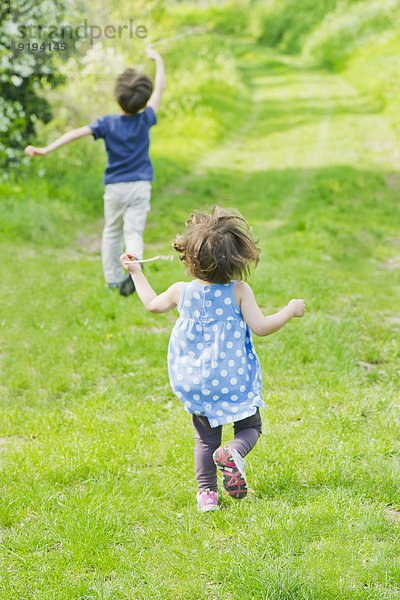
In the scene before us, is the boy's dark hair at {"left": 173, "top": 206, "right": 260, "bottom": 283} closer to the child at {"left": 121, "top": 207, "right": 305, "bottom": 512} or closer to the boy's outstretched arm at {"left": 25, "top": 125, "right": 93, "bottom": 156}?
the child at {"left": 121, "top": 207, "right": 305, "bottom": 512}

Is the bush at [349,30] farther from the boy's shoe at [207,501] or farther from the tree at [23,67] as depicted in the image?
the boy's shoe at [207,501]

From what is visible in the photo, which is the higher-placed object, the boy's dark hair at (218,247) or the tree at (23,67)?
the tree at (23,67)

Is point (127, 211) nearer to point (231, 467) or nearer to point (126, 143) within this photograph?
point (126, 143)

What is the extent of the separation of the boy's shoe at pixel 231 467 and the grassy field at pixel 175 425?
9.0 inches

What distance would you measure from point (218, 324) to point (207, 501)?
905mm

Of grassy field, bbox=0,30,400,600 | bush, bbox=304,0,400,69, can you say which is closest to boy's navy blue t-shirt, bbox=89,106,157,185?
grassy field, bbox=0,30,400,600

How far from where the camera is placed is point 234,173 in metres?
13.0

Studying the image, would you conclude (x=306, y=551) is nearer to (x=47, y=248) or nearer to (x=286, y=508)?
(x=286, y=508)

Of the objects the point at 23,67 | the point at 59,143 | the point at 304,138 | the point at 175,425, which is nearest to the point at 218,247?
the point at 175,425

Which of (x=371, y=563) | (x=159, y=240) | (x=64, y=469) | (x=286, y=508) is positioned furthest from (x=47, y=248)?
(x=371, y=563)

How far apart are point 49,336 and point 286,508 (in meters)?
3.11

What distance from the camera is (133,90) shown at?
6.14 metres

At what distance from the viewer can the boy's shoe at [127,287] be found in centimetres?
645

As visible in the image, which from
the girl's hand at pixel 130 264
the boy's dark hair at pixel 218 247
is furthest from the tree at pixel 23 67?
the boy's dark hair at pixel 218 247
